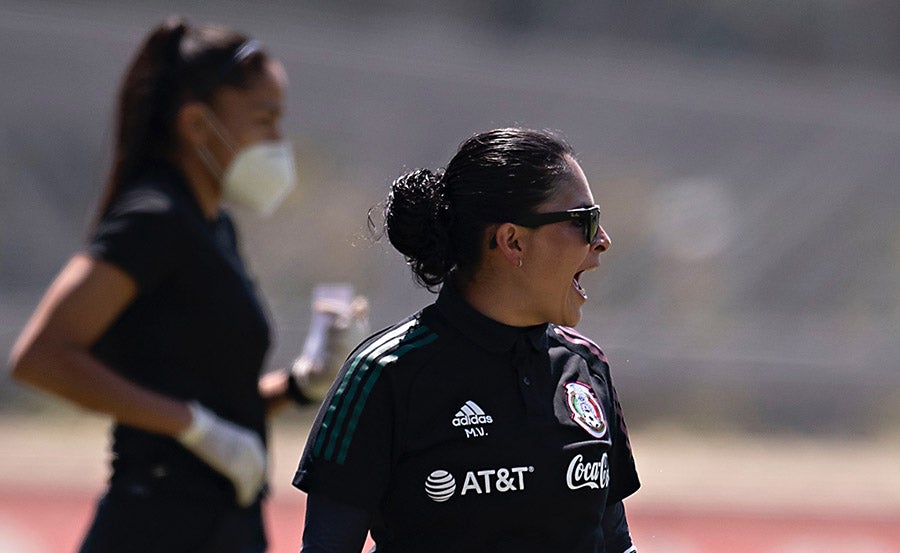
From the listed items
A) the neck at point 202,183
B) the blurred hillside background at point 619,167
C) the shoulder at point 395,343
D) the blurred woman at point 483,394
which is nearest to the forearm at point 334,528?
the blurred woman at point 483,394

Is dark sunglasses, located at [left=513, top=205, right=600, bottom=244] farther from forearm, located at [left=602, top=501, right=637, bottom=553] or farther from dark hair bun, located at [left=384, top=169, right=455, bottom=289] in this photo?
forearm, located at [left=602, top=501, right=637, bottom=553]

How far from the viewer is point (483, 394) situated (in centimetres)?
243

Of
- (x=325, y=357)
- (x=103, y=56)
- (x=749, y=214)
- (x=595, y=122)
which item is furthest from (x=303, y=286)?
(x=325, y=357)

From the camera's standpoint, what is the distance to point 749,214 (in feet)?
60.3

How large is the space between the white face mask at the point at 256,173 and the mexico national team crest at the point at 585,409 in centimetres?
115

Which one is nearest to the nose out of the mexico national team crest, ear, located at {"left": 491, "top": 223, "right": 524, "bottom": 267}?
ear, located at {"left": 491, "top": 223, "right": 524, "bottom": 267}

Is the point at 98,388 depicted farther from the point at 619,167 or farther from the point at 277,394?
the point at 619,167

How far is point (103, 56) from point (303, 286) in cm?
337

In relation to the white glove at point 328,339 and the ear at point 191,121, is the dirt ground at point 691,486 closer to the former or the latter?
the white glove at point 328,339

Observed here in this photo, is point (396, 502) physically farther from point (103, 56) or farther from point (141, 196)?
point (103, 56)

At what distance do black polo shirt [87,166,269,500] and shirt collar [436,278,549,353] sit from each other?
2.51ft

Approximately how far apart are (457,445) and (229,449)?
84 cm

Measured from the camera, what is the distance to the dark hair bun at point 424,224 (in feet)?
8.33

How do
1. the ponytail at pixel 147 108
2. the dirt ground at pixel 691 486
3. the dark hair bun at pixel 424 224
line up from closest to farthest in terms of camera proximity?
1. the dark hair bun at pixel 424 224
2. the ponytail at pixel 147 108
3. the dirt ground at pixel 691 486
